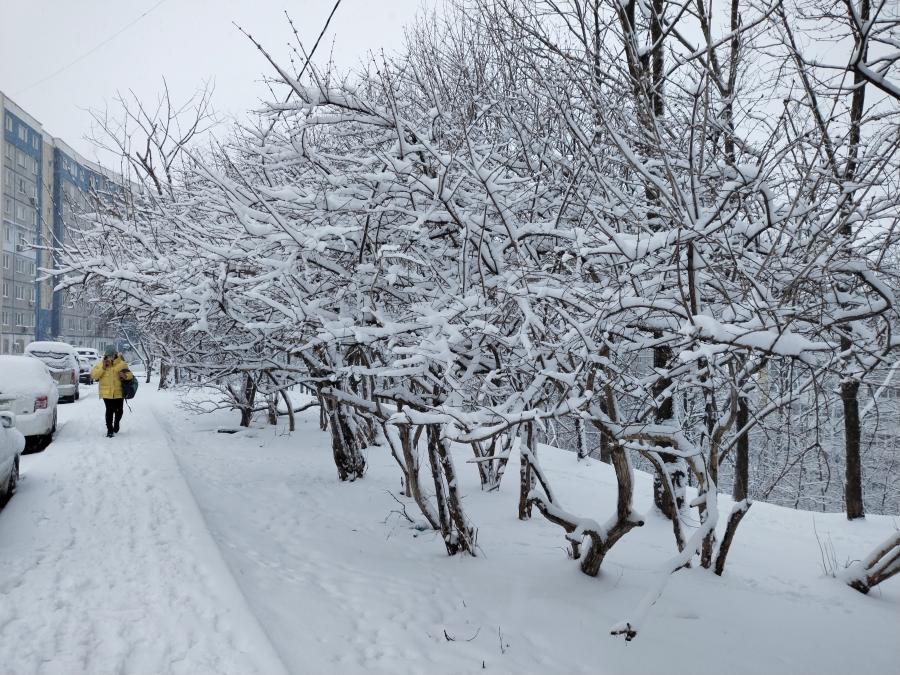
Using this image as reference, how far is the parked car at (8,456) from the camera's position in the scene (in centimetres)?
622

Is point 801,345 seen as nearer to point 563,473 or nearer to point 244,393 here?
point 563,473

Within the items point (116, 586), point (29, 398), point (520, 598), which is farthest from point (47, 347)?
point (520, 598)

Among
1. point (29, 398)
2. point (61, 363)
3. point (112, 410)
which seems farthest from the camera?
point (61, 363)

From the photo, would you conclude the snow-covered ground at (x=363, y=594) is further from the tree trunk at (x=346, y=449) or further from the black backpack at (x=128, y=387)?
the black backpack at (x=128, y=387)


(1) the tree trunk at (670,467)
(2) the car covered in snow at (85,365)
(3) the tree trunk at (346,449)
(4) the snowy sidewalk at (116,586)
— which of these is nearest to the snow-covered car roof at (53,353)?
(2) the car covered in snow at (85,365)

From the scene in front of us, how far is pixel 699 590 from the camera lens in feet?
16.3

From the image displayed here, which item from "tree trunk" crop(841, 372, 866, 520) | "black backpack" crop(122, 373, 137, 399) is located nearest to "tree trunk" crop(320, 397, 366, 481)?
"black backpack" crop(122, 373, 137, 399)

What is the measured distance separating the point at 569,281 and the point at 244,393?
11.8 meters

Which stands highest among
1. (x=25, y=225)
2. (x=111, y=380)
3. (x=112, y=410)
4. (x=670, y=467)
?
(x=25, y=225)

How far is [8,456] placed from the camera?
6414 mm

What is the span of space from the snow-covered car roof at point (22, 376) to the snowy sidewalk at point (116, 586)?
3.24 meters

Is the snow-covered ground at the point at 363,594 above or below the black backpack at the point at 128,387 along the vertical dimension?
below

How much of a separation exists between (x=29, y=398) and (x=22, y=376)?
529mm

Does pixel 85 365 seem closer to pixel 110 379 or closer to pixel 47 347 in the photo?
pixel 47 347
